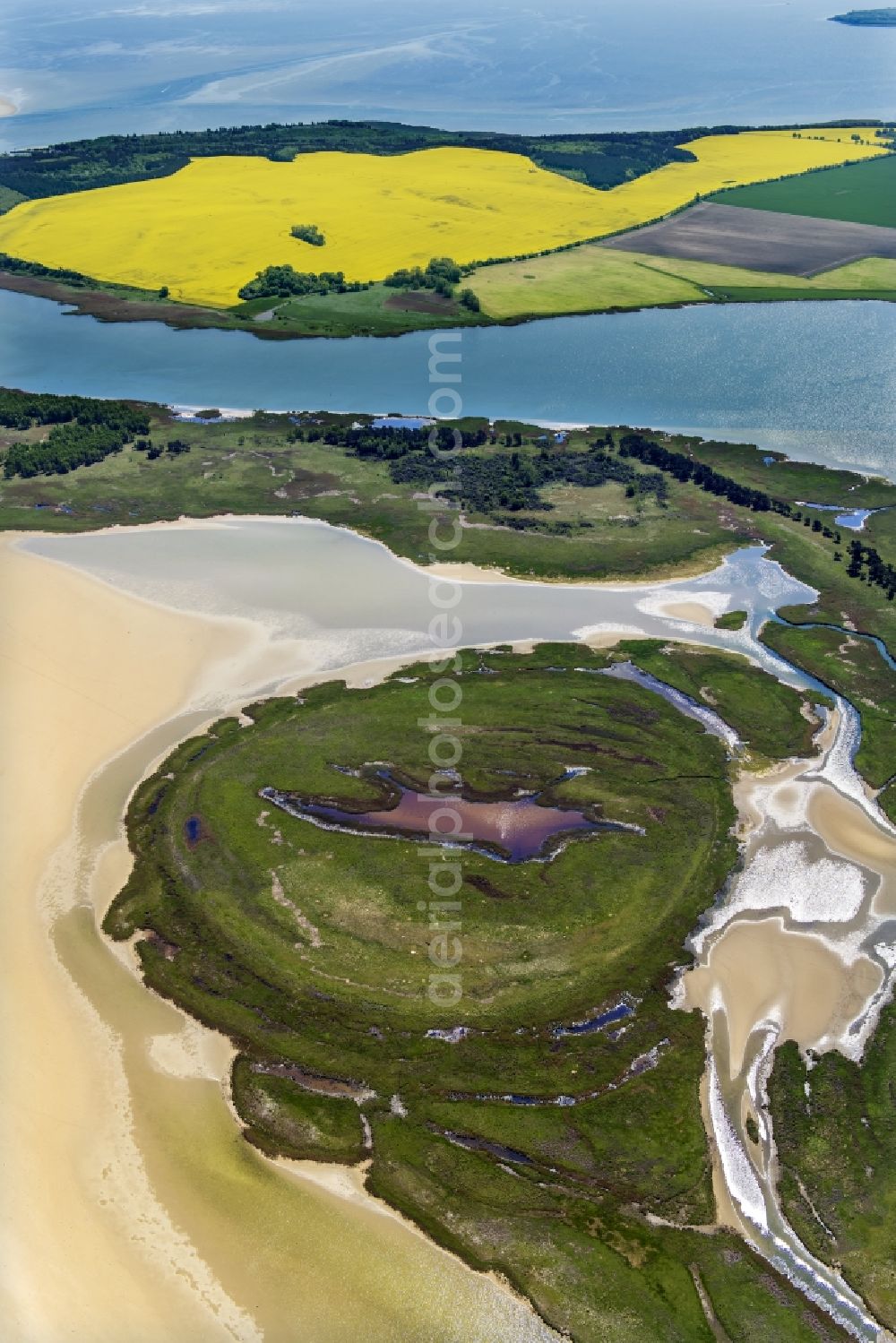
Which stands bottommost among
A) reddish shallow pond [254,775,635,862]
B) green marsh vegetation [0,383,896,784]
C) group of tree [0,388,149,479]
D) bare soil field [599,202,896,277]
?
reddish shallow pond [254,775,635,862]

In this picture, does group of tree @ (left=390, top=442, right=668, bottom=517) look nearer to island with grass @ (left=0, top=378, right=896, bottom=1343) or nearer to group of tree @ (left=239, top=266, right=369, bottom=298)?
island with grass @ (left=0, top=378, right=896, bottom=1343)

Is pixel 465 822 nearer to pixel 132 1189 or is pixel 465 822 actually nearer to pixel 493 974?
pixel 493 974

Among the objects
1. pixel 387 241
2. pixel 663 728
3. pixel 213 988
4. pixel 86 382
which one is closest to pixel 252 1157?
pixel 213 988


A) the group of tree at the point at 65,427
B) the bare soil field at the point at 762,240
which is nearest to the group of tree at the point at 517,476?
the group of tree at the point at 65,427

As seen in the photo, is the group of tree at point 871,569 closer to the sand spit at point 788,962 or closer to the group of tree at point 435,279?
the sand spit at point 788,962

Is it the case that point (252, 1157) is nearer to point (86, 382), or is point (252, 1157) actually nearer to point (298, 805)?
point (298, 805)

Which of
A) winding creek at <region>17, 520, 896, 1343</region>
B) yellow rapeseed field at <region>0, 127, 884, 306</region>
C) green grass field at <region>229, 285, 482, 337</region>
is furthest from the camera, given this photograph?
yellow rapeseed field at <region>0, 127, 884, 306</region>

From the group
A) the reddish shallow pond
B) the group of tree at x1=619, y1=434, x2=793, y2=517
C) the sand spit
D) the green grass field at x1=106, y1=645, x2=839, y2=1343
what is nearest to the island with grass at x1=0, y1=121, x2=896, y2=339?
the group of tree at x1=619, y1=434, x2=793, y2=517

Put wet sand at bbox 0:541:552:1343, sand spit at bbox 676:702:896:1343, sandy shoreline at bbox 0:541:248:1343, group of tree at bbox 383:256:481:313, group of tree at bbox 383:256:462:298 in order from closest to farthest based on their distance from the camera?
wet sand at bbox 0:541:552:1343 → sandy shoreline at bbox 0:541:248:1343 → sand spit at bbox 676:702:896:1343 → group of tree at bbox 383:256:481:313 → group of tree at bbox 383:256:462:298
